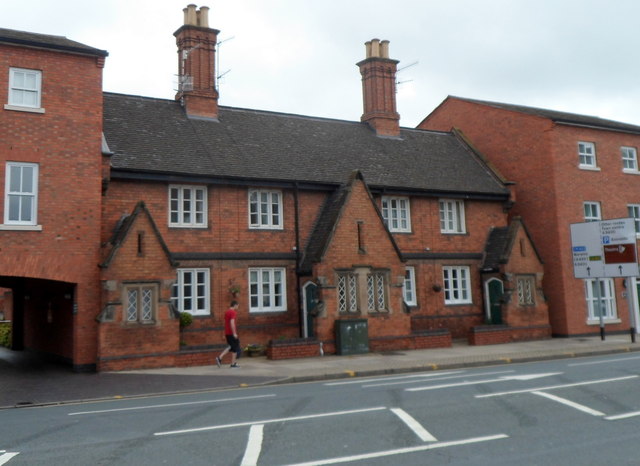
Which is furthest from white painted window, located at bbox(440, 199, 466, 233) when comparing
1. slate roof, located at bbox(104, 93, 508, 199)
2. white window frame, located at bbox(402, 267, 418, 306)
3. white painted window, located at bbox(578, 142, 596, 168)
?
white painted window, located at bbox(578, 142, 596, 168)

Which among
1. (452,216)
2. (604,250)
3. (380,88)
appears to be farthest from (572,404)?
(380,88)

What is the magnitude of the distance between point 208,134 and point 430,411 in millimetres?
15839

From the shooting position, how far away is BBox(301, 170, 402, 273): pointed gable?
2028 cm

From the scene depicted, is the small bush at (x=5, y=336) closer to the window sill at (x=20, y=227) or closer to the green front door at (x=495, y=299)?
the window sill at (x=20, y=227)

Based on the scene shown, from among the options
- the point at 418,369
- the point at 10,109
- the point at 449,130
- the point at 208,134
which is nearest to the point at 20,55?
the point at 10,109

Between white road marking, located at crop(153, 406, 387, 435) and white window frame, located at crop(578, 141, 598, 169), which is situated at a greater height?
white window frame, located at crop(578, 141, 598, 169)

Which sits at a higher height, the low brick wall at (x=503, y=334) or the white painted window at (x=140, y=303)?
the white painted window at (x=140, y=303)

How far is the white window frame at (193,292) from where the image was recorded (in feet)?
64.1

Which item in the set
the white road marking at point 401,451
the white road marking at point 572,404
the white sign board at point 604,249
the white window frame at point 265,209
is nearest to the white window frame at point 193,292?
the white window frame at point 265,209

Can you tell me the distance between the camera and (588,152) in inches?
1070

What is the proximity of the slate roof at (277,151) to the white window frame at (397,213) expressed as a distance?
741mm

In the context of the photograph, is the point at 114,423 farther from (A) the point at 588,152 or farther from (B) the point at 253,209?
(A) the point at 588,152

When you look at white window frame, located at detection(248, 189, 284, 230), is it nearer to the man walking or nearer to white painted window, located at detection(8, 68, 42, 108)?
the man walking

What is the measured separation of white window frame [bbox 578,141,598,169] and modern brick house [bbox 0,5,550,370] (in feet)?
12.8
